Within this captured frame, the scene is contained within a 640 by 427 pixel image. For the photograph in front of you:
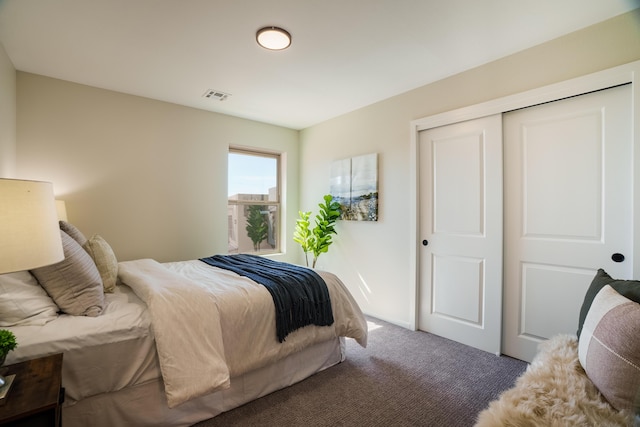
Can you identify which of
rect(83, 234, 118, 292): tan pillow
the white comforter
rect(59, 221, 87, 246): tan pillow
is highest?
rect(59, 221, 87, 246): tan pillow

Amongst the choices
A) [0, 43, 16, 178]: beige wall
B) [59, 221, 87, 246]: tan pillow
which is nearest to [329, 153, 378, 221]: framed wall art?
[59, 221, 87, 246]: tan pillow

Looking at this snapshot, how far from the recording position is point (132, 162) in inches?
125

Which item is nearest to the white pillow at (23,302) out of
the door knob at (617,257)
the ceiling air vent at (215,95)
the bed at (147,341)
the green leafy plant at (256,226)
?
the bed at (147,341)

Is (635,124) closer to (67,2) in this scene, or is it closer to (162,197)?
(67,2)

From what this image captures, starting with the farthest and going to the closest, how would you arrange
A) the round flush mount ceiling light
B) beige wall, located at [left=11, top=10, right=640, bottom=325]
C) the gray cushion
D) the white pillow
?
1. beige wall, located at [left=11, top=10, right=640, bottom=325]
2. the round flush mount ceiling light
3. the white pillow
4. the gray cushion

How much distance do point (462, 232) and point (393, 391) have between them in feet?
5.01

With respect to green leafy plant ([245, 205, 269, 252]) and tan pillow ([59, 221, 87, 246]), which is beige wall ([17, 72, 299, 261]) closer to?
green leafy plant ([245, 205, 269, 252])

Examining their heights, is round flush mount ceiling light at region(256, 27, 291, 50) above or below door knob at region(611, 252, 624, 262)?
above

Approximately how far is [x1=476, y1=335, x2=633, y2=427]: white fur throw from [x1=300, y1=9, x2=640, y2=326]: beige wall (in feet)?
6.38

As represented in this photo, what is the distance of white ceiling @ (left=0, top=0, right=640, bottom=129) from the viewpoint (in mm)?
1847

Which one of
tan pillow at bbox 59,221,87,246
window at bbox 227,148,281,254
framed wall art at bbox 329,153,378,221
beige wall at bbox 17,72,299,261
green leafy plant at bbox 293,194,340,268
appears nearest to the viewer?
tan pillow at bbox 59,221,87,246

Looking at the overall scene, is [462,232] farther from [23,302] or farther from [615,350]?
[23,302]

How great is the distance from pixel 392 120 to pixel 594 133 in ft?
5.62

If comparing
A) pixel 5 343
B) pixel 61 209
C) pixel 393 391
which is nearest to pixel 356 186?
pixel 393 391
